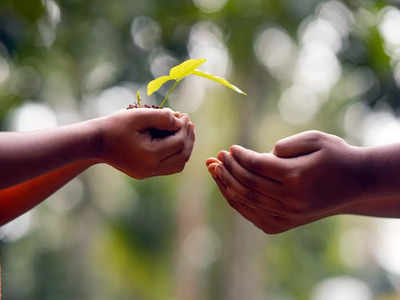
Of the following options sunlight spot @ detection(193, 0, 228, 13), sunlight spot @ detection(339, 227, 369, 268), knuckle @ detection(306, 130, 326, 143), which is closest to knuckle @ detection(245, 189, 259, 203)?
knuckle @ detection(306, 130, 326, 143)

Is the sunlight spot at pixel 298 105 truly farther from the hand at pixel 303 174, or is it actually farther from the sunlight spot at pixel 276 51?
the hand at pixel 303 174

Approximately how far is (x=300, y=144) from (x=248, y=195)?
0.71 ft

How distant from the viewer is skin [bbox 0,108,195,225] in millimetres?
1137

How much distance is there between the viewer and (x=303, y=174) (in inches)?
50.5

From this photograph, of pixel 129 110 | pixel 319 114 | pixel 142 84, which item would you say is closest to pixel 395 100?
pixel 142 84

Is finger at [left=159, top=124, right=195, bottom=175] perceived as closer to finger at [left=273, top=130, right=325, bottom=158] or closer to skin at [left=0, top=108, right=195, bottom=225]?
skin at [left=0, top=108, right=195, bottom=225]

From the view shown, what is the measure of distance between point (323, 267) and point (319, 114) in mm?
4297

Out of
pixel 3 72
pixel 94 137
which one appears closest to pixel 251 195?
pixel 94 137

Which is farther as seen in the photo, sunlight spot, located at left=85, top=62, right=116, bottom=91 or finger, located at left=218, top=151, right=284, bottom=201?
sunlight spot, located at left=85, top=62, right=116, bottom=91

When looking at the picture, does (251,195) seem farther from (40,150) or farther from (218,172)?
(40,150)

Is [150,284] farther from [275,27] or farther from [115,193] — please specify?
[275,27]

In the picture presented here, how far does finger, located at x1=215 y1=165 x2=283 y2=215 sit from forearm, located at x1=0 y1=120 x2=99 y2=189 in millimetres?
390

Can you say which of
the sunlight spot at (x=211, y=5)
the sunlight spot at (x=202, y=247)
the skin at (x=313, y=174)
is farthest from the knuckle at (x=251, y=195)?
the sunlight spot at (x=202, y=247)

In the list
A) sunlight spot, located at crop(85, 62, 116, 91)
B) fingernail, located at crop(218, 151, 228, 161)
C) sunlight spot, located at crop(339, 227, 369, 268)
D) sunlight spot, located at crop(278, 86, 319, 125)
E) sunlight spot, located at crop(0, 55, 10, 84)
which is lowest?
sunlight spot, located at crop(339, 227, 369, 268)
